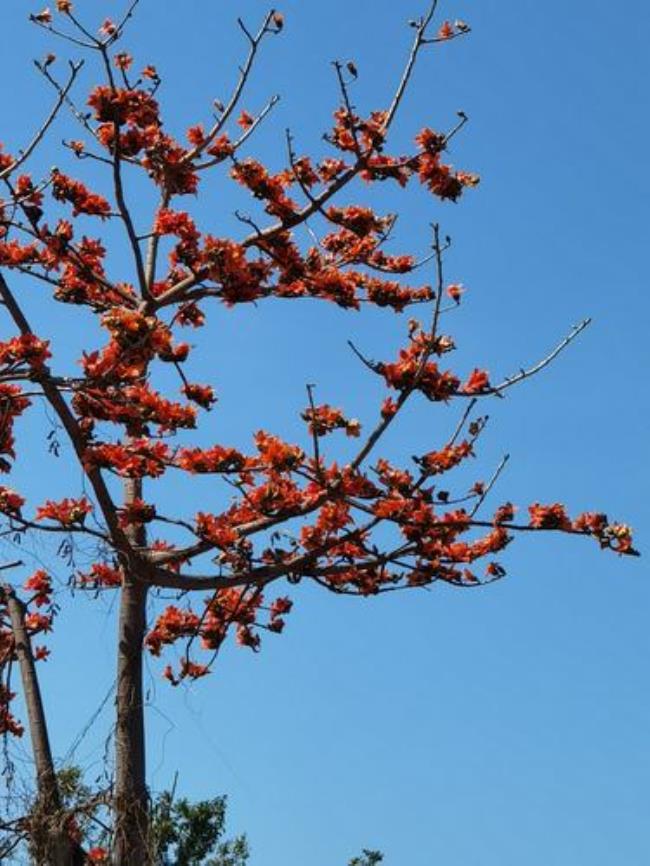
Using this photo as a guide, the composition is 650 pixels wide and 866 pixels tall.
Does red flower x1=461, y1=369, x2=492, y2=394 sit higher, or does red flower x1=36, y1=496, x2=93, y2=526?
red flower x1=461, y1=369, x2=492, y2=394

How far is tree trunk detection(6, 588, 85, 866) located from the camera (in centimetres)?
628

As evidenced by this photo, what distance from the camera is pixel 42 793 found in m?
6.46

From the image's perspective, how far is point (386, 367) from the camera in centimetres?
624

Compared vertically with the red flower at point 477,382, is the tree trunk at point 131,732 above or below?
below

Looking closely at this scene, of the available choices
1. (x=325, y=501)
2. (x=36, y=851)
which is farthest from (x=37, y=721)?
(x=325, y=501)

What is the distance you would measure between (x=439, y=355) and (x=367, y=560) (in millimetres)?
1011

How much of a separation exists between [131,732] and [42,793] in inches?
18.5

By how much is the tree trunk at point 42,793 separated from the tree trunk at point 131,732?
0.22m

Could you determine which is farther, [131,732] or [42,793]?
[131,732]

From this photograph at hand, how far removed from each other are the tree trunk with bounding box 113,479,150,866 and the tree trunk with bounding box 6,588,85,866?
222 mm

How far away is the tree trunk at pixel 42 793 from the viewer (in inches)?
247

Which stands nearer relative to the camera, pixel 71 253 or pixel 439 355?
pixel 439 355

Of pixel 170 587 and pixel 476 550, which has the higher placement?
pixel 476 550

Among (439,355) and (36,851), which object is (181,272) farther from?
(36,851)
